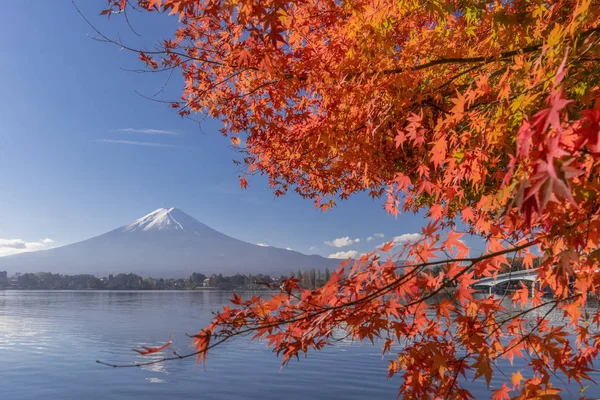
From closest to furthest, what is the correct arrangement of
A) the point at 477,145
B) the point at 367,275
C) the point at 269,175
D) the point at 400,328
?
the point at 367,275
the point at 400,328
the point at 477,145
the point at 269,175

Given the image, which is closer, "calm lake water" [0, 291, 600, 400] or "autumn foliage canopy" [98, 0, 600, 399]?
"autumn foliage canopy" [98, 0, 600, 399]

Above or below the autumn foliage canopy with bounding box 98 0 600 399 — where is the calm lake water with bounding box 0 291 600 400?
below

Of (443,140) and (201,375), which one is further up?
(443,140)

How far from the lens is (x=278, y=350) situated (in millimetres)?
3518

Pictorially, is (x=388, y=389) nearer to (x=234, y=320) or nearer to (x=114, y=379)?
(x=114, y=379)

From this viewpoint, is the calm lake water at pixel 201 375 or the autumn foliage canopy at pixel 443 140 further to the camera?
the calm lake water at pixel 201 375

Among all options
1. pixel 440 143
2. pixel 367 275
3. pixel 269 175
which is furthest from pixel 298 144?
pixel 367 275

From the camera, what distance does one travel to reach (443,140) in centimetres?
407

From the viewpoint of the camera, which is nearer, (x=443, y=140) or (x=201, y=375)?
(x=443, y=140)

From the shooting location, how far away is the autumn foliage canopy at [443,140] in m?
2.93

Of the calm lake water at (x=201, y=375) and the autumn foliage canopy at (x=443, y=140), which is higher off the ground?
the autumn foliage canopy at (x=443, y=140)

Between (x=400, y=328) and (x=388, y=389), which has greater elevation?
(x=400, y=328)

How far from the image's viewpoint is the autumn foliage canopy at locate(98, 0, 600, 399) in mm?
2932

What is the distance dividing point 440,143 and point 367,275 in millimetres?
1391
